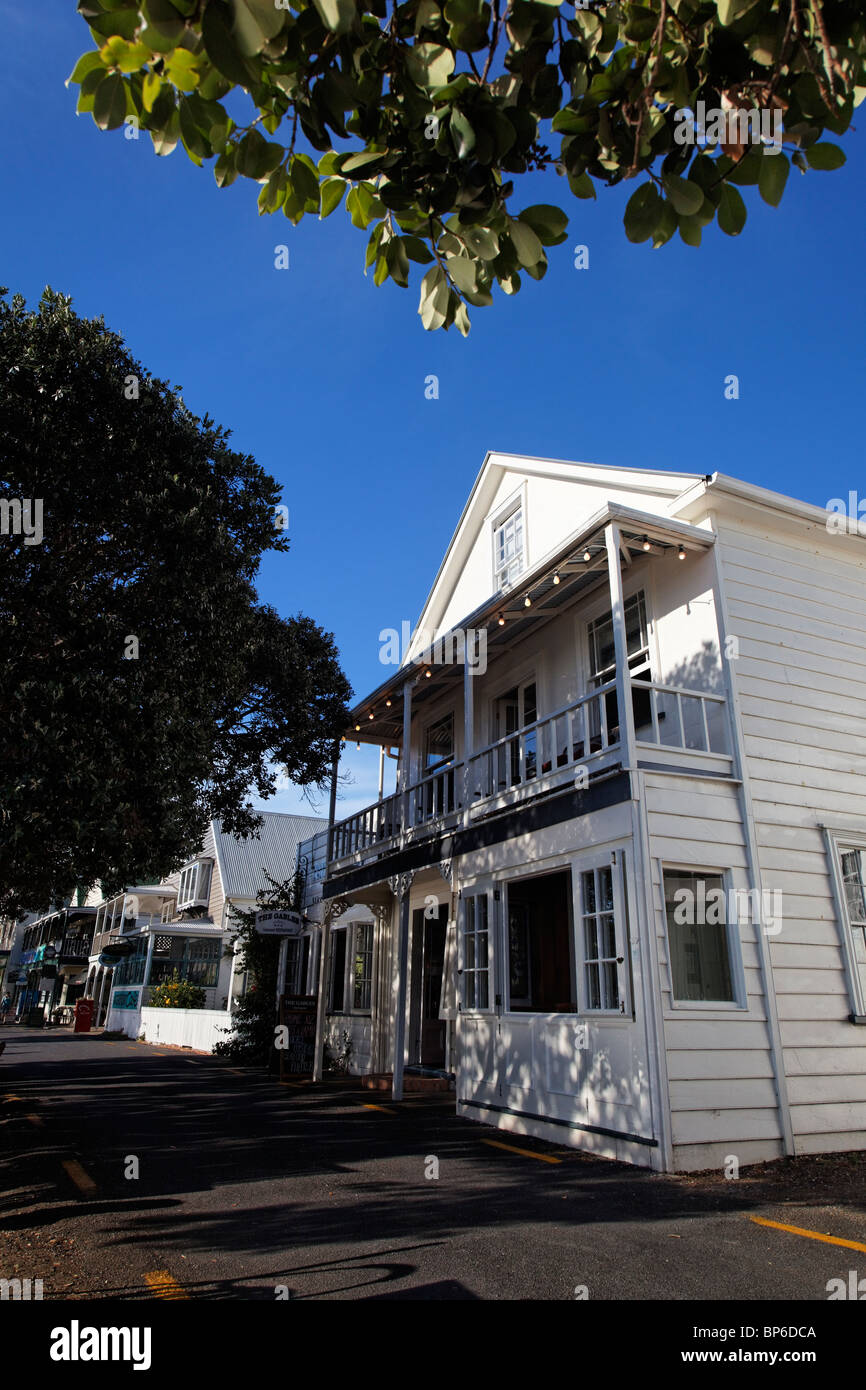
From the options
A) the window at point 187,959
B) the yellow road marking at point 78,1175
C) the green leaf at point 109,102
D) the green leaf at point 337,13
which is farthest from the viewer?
the window at point 187,959

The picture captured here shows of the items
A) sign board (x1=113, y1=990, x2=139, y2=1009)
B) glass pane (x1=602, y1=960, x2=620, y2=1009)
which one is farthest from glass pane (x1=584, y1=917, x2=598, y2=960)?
sign board (x1=113, y1=990, x2=139, y2=1009)

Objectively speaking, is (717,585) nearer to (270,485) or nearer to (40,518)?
(270,485)

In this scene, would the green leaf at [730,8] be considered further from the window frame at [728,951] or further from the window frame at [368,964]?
the window frame at [368,964]

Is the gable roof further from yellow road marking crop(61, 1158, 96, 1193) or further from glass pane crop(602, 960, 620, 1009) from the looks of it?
yellow road marking crop(61, 1158, 96, 1193)

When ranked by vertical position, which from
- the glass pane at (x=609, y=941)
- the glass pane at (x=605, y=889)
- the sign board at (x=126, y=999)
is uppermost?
the glass pane at (x=605, y=889)

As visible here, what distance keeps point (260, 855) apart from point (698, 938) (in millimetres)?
28790

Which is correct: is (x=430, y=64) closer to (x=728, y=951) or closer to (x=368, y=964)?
(x=728, y=951)

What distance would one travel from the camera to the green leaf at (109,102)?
2127mm

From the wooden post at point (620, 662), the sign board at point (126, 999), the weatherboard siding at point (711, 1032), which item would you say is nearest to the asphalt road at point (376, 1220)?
the weatherboard siding at point (711, 1032)

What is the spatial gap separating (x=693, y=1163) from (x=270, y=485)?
32.6 ft

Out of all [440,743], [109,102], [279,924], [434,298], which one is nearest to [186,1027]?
[279,924]

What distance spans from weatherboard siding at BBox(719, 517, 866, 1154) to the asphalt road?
211 centimetres

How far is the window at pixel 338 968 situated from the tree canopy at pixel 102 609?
7836mm

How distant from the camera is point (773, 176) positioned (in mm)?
2342
